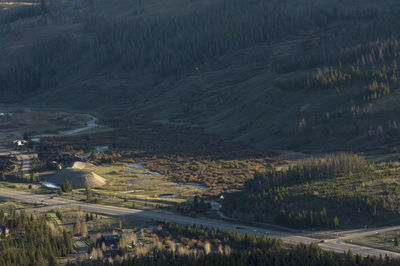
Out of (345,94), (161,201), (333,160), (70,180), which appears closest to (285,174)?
(333,160)

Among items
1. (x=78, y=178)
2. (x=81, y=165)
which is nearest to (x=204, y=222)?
(x=78, y=178)

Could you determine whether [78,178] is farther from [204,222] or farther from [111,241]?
[111,241]

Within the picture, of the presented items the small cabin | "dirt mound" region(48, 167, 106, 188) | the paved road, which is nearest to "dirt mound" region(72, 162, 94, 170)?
"dirt mound" region(48, 167, 106, 188)

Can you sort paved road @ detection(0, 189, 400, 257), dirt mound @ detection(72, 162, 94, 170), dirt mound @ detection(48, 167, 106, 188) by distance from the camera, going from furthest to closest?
dirt mound @ detection(72, 162, 94, 170) < dirt mound @ detection(48, 167, 106, 188) < paved road @ detection(0, 189, 400, 257)

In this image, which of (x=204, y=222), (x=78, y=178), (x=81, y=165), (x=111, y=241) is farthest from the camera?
(x=81, y=165)

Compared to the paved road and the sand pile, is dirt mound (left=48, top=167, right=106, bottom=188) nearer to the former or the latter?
the sand pile

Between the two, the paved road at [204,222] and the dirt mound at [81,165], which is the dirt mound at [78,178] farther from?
the paved road at [204,222]

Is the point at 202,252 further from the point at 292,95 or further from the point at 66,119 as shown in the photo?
the point at 66,119
